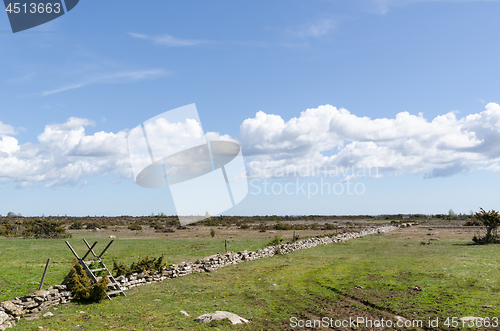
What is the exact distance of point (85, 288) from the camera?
14250 millimetres

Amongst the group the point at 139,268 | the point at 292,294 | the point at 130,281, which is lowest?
the point at 292,294

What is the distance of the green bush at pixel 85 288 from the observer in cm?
1426

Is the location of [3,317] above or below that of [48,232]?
above

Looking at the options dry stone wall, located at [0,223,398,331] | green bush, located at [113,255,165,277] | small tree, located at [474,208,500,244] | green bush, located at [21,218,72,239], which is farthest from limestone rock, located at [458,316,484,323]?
green bush, located at [21,218,72,239]

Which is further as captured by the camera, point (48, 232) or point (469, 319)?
point (48, 232)

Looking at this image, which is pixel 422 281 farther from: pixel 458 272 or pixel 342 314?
pixel 342 314

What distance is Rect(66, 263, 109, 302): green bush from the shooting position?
46.8ft

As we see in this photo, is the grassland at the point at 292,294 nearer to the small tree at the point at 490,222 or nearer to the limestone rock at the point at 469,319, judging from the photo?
the limestone rock at the point at 469,319

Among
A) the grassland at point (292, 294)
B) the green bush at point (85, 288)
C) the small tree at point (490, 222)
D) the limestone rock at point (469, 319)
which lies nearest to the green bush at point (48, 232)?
the grassland at point (292, 294)

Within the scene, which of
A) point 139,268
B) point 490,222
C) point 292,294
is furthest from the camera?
point 490,222

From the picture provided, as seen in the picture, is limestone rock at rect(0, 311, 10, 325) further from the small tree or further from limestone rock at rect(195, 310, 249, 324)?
the small tree

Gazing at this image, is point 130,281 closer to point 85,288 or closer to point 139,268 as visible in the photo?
point 139,268

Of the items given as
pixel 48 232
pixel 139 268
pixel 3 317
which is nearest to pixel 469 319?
pixel 139 268

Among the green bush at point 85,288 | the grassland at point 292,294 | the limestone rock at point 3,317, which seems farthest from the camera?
the green bush at point 85,288
